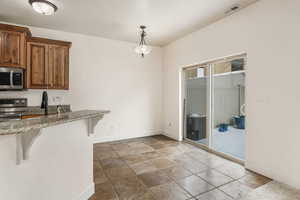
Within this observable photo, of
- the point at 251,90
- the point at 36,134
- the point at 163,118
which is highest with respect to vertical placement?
the point at 251,90

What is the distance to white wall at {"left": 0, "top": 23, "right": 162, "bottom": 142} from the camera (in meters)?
3.96

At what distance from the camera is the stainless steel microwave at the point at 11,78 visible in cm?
295

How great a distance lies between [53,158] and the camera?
152 cm

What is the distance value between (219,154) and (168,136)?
1785mm

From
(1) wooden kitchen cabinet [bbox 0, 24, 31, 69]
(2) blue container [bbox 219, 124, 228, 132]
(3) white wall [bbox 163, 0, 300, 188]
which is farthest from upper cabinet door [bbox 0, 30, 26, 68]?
→ (2) blue container [bbox 219, 124, 228, 132]

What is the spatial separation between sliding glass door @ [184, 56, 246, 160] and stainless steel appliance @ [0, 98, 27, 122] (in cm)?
404

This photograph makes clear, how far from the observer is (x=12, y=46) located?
2.98 metres

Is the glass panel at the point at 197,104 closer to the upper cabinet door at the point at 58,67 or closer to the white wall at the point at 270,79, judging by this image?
the white wall at the point at 270,79

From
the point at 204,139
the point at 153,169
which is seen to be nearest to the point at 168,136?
the point at 204,139

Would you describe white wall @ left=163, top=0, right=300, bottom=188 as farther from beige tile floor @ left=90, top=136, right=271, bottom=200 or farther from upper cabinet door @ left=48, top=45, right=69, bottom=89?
upper cabinet door @ left=48, top=45, right=69, bottom=89

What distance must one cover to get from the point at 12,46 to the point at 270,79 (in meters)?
4.69

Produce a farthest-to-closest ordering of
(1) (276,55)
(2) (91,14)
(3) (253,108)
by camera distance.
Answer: (2) (91,14) → (3) (253,108) → (1) (276,55)

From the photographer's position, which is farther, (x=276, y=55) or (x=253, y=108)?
(x=253, y=108)

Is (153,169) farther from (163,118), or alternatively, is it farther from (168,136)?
(163,118)
